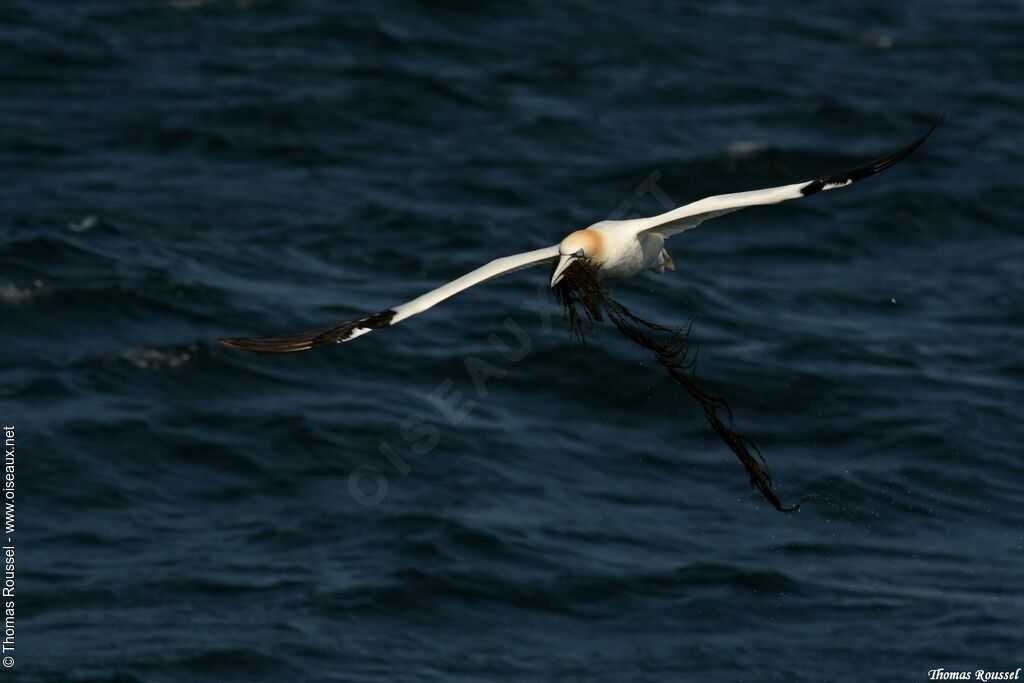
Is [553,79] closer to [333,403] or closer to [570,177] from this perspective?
[570,177]

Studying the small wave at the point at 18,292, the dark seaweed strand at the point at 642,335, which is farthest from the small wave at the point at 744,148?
the dark seaweed strand at the point at 642,335

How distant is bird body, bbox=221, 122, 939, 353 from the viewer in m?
11.2

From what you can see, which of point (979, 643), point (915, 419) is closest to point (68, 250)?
point (915, 419)

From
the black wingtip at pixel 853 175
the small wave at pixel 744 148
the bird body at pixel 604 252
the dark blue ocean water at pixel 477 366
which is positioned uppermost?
the black wingtip at pixel 853 175

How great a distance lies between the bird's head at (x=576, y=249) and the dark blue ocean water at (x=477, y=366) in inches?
249

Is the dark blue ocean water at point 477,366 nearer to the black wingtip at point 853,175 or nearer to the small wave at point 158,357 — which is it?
the small wave at point 158,357

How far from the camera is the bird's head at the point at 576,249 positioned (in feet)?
36.3

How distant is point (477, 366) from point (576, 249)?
10.7 m

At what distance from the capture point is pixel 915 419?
69.5 feet

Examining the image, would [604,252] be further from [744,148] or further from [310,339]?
[744,148]

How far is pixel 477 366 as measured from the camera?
21.7 meters

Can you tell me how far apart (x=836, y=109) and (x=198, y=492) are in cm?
1797

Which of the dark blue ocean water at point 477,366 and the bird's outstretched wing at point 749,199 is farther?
the dark blue ocean water at point 477,366

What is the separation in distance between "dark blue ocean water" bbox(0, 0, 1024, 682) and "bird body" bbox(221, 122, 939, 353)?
5.45 meters
